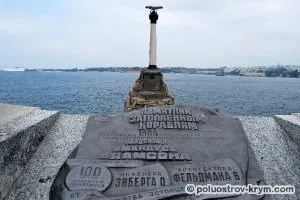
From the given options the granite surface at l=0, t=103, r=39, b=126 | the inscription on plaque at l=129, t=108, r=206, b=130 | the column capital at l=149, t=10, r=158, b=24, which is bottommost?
the granite surface at l=0, t=103, r=39, b=126

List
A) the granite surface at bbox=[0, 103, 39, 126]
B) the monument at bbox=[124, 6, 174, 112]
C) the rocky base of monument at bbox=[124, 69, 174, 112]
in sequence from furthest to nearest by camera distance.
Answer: the monument at bbox=[124, 6, 174, 112]
the rocky base of monument at bbox=[124, 69, 174, 112]
the granite surface at bbox=[0, 103, 39, 126]

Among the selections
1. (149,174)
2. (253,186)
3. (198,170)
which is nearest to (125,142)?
(149,174)

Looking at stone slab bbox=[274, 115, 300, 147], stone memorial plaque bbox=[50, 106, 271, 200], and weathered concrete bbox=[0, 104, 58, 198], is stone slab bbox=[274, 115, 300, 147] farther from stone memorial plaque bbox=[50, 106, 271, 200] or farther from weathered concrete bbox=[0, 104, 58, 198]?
weathered concrete bbox=[0, 104, 58, 198]

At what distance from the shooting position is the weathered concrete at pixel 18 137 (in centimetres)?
457

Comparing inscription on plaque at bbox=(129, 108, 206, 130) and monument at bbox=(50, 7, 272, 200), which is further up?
inscription on plaque at bbox=(129, 108, 206, 130)

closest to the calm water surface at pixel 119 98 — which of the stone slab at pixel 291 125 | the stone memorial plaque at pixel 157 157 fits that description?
the stone slab at pixel 291 125

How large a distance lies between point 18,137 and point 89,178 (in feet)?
5.10

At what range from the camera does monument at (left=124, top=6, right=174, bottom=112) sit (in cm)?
1284

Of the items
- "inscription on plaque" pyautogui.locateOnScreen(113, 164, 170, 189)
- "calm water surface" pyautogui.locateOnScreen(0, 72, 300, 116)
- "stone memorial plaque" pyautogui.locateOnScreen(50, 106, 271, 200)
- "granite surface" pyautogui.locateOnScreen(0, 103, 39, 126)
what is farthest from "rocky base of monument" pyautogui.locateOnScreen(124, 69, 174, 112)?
"calm water surface" pyautogui.locateOnScreen(0, 72, 300, 116)

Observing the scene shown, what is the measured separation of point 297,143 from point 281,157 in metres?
0.45

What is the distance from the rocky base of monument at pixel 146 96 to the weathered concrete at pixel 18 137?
596 centimetres

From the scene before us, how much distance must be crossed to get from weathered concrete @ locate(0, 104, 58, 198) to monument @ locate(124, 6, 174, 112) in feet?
20.2

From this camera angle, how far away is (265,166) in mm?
5172

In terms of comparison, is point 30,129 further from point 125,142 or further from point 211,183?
point 211,183
